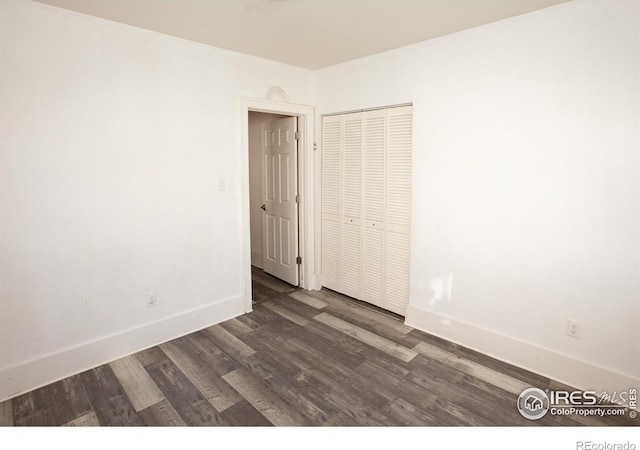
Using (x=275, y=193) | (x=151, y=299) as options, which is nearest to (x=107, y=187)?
(x=151, y=299)

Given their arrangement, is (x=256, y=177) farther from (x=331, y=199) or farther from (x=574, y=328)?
(x=574, y=328)

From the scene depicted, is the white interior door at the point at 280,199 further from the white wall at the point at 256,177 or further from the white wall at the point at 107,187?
the white wall at the point at 107,187

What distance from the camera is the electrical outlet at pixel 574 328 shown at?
249 centimetres

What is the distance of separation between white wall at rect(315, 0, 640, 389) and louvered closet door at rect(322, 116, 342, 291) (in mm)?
856

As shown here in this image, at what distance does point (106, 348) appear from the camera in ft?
9.27

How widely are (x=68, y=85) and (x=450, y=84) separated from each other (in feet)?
9.37

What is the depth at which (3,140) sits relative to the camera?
7.55ft

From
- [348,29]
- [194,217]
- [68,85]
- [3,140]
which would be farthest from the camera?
[194,217]

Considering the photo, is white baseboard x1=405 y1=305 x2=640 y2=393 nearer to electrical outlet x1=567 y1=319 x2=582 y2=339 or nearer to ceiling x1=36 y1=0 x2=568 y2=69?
electrical outlet x1=567 y1=319 x2=582 y2=339

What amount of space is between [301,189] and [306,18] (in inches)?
77.6

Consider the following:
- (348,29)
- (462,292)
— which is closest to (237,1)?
(348,29)

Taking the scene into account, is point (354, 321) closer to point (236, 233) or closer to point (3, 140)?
point (236, 233)

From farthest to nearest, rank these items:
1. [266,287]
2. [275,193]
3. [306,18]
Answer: [275,193] → [266,287] → [306,18]
